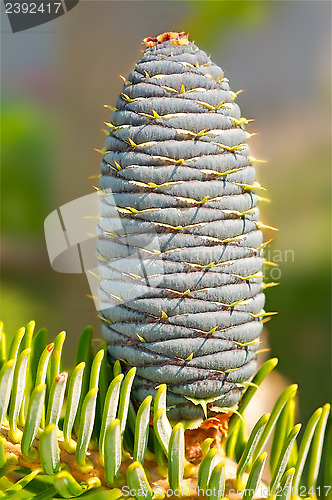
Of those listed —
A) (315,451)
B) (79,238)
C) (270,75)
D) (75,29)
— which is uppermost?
(75,29)

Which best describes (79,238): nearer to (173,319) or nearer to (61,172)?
(173,319)

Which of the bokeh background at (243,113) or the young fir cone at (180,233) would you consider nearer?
the young fir cone at (180,233)

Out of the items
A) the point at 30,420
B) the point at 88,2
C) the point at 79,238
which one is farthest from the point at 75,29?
the point at 30,420

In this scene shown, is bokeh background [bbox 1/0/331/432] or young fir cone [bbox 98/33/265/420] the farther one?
bokeh background [bbox 1/0/331/432]

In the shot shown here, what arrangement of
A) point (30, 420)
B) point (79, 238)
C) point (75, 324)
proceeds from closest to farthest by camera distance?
1. point (30, 420)
2. point (79, 238)
3. point (75, 324)
